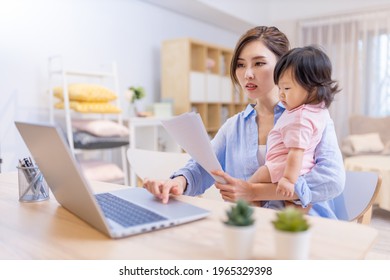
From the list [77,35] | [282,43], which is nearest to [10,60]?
[77,35]

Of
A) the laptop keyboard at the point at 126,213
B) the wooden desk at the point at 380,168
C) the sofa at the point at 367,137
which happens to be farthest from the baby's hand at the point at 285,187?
the sofa at the point at 367,137

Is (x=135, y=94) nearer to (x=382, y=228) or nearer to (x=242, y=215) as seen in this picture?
(x=382, y=228)

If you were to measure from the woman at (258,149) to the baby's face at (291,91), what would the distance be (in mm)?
117

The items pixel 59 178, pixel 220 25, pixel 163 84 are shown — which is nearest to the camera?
pixel 59 178

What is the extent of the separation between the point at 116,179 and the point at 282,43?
6.81 ft

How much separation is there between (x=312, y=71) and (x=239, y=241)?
654mm

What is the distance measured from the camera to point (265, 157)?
1231mm

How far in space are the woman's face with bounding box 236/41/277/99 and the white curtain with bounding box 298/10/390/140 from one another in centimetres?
397

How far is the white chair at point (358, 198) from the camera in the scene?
1226 millimetres

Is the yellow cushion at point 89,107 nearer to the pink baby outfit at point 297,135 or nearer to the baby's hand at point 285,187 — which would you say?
the pink baby outfit at point 297,135

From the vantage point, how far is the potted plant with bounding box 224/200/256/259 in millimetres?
507

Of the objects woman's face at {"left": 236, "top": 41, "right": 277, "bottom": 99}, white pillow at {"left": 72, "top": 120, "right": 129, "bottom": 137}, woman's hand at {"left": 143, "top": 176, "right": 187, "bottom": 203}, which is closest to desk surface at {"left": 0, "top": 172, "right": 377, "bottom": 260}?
woman's hand at {"left": 143, "top": 176, "right": 187, "bottom": 203}

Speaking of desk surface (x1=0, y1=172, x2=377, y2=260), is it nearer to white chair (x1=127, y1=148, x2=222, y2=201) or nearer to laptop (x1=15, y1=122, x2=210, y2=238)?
laptop (x1=15, y1=122, x2=210, y2=238)
